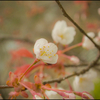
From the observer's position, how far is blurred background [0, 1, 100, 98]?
3.70 feet

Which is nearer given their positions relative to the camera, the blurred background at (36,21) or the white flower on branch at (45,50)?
the white flower on branch at (45,50)

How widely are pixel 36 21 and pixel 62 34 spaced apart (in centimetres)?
129

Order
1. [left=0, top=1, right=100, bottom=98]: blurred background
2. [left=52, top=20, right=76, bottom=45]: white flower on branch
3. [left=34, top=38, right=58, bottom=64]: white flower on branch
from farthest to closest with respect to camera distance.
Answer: [left=0, top=1, right=100, bottom=98]: blurred background
[left=52, top=20, right=76, bottom=45]: white flower on branch
[left=34, top=38, right=58, bottom=64]: white flower on branch

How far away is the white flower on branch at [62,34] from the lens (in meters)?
0.35

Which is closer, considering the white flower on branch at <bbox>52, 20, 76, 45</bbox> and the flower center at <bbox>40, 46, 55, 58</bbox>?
the flower center at <bbox>40, 46, 55, 58</bbox>

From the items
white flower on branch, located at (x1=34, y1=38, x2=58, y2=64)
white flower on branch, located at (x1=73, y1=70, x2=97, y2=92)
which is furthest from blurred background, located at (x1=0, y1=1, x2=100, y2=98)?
white flower on branch, located at (x1=34, y1=38, x2=58, y2=64)

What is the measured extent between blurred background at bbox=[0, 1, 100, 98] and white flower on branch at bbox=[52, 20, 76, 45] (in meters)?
0.66

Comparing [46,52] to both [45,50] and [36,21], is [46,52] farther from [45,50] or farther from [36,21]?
[36,21]

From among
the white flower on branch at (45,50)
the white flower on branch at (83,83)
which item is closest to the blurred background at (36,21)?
the white flower on branch at (83,83)

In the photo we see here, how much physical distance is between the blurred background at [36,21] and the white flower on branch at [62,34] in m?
0.66

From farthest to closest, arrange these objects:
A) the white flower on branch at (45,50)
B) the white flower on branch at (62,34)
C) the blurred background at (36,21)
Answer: the blurred background at (36,21), the white flower on branch at (62,34), the white flower on branch at (45,50)

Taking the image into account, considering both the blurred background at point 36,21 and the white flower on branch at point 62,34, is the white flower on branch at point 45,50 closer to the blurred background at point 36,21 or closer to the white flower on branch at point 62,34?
the white flower on branch at point 62,34

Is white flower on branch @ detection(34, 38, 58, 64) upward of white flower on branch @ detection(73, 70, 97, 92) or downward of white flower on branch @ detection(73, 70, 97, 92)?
upward

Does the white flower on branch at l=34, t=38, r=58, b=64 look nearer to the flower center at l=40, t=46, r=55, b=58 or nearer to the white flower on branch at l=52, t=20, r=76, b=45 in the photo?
the flower center at l=40, t=46, r=55, b=58
